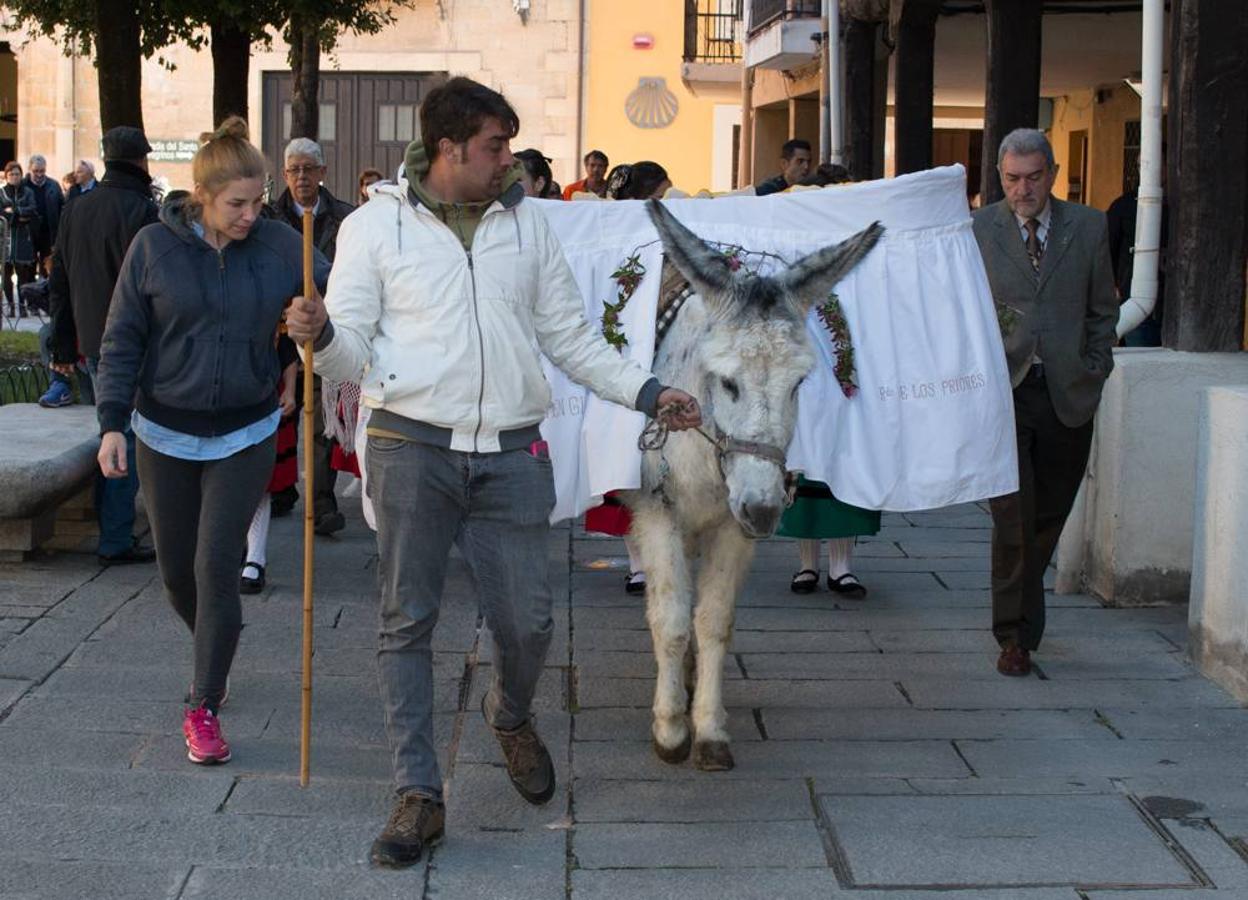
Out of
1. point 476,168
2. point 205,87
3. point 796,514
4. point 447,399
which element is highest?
point 205,87

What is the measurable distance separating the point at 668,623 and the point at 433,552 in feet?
3.55

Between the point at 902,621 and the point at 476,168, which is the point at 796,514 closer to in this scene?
the point at 902,621

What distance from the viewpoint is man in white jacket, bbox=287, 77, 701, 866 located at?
4566 mm

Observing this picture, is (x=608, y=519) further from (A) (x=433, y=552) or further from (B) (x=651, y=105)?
(B) (x=651, y=105)

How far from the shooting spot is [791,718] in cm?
607

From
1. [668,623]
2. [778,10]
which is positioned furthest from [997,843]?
[778,10]

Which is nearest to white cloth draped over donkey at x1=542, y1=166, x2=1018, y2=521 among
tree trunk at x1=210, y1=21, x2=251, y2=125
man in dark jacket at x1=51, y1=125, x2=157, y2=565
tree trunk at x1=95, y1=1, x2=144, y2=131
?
man in dark jacket at x1=51, y1=125, x2=157, y2=565

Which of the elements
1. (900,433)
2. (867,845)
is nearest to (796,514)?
(900,433)

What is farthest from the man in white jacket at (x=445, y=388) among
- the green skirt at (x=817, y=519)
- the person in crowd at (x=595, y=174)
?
the person in crowd at (x=595, y=174)

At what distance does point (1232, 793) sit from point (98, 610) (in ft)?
14.7

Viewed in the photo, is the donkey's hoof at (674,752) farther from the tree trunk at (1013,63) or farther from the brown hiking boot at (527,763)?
the tree trunk at (1013,63)

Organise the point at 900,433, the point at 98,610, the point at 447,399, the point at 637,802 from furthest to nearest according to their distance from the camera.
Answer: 1. the point at 98,610
2. the point at 900,433
3. the point at 637,802
4. the point at 447,399

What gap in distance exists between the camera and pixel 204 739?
5387 millimetres

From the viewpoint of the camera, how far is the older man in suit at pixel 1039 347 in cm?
641
